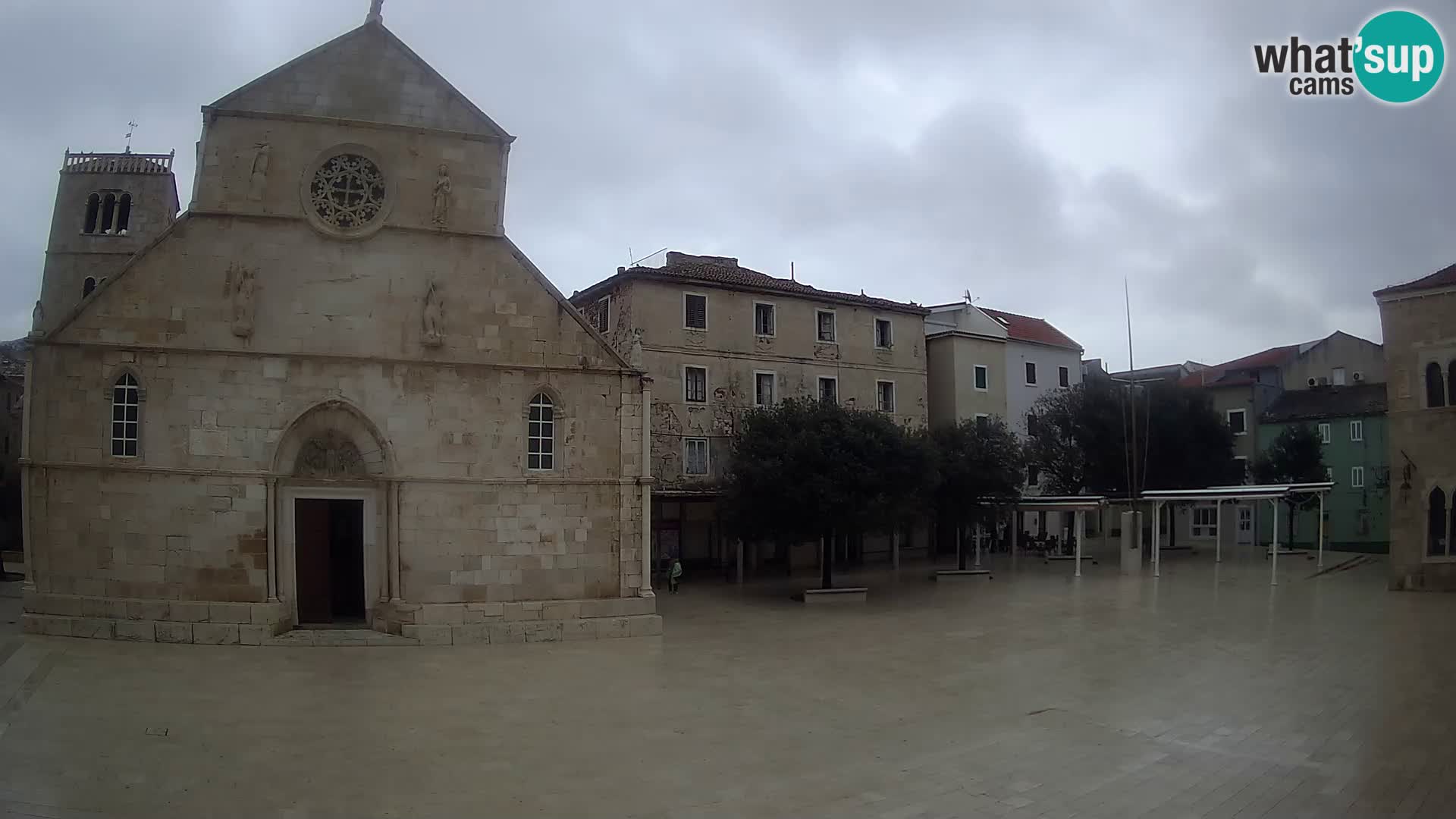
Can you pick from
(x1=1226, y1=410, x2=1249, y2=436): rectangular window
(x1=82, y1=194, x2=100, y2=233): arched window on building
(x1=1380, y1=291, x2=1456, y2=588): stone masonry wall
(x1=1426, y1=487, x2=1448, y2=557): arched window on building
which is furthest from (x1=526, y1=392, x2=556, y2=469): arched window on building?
(x1=1226, y1=410, x2=1249, y2=436): rectangular window

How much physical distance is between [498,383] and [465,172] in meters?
4.80

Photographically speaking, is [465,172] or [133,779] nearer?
[133,779]

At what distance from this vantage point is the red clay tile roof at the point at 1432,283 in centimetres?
2448

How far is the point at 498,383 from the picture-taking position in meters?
19.4

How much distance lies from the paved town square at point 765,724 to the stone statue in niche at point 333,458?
3.58m

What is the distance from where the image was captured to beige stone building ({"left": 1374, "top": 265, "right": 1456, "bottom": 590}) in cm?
2453

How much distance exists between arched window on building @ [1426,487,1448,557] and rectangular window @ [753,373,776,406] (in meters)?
20.0

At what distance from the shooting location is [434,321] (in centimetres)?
1892

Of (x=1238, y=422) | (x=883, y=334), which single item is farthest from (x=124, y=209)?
(x=1238, y=422)

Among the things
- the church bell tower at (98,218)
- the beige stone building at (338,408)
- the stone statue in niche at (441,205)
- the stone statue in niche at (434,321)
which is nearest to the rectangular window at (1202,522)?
the beige stone building at (338,408)

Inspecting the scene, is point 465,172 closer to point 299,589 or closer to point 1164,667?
point 299,589

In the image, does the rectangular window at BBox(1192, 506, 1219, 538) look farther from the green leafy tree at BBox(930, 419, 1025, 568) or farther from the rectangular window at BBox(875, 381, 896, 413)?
the green leafy tree at BBox(930, 419, 1025, 568)

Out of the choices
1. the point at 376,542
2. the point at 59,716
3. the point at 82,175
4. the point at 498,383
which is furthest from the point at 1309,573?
the point at 82,175

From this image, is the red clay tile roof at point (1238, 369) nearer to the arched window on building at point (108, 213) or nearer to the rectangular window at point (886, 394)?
the rectangular window at point (886, 394)
